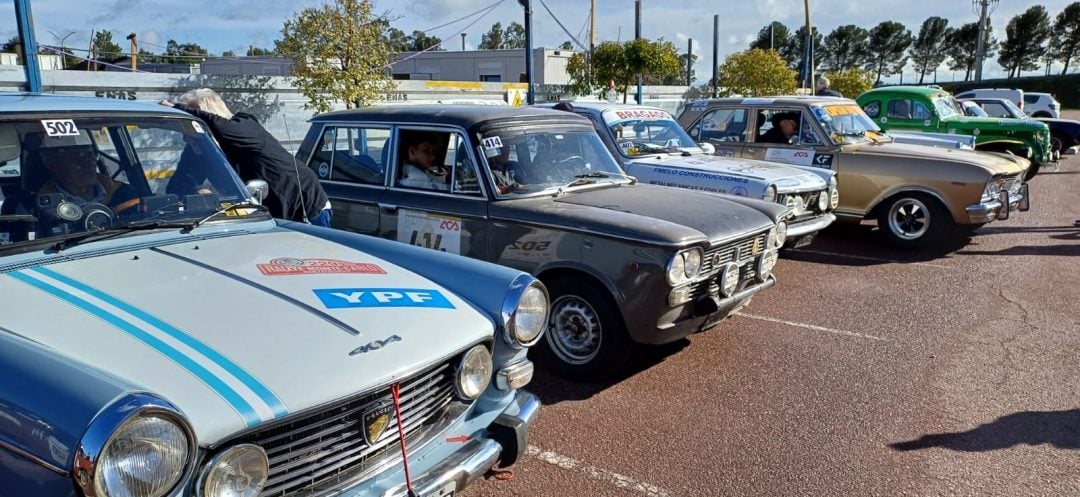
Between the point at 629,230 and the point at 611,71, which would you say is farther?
the point at 611,71

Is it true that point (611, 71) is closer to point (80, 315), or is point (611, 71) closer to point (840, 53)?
point (80, 315)

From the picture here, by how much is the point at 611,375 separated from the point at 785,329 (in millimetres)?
1928

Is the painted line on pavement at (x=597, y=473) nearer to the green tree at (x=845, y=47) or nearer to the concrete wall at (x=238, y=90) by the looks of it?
the concrete wall at (x=238, y=90)

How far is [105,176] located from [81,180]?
114mm

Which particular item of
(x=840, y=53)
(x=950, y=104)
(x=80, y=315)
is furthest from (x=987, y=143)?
(x=840, y=53)

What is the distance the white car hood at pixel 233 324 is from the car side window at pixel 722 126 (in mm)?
7350

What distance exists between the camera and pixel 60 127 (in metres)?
3.30

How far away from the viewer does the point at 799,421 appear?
14.7ft

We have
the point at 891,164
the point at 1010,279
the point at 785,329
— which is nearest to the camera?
the point at 785,329

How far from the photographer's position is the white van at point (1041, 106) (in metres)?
30.3

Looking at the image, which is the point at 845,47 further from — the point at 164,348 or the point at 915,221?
the point at 164,348

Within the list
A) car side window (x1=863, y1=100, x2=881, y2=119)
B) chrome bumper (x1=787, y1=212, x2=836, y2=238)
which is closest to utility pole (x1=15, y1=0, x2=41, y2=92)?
chrome bumper (x1=787, y1=212, x2=836, y2=238)

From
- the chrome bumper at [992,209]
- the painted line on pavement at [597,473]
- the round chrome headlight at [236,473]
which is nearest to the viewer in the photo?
the round chrome headlight at [236,473]

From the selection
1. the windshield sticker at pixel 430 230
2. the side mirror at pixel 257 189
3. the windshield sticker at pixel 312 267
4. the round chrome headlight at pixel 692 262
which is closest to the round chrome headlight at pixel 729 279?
the round chrome headlight at pixel 692 262
